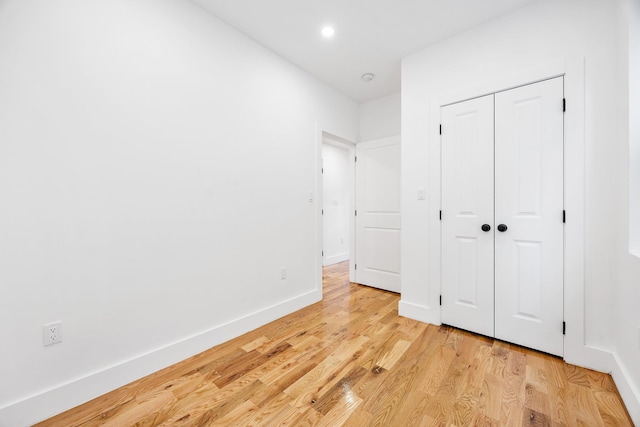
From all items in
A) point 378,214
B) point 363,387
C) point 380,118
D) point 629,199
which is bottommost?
point 363,387

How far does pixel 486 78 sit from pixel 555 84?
0.48 meters

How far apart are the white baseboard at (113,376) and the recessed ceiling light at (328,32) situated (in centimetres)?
266

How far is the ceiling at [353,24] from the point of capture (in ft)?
6.65

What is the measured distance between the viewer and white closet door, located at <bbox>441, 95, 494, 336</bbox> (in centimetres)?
220

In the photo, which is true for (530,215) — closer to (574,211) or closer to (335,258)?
(574,211)

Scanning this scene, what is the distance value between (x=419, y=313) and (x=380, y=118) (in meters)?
2.60

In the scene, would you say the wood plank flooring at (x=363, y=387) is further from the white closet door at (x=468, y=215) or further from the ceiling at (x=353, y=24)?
the ceiling at (x=353, y=24)

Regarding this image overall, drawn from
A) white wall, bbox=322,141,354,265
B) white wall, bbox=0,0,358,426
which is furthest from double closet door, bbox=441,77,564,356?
white wall, bbox=322,141,354,265

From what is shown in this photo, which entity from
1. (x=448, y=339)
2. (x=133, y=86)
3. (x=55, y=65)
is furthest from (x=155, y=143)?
(x=448, y=339)

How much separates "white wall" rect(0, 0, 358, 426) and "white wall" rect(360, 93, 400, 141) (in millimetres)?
1622

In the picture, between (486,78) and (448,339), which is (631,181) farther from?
(448,339)

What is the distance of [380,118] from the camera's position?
3.68m

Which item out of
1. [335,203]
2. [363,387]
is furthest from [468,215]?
[335,203]

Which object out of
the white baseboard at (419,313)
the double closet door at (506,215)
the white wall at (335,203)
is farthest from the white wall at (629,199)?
the white wall at (335,203)
